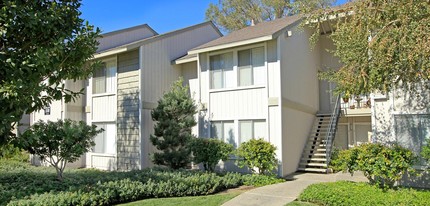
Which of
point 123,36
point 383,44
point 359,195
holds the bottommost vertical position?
point 359,195

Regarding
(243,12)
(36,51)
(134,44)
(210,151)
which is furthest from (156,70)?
(243,12)

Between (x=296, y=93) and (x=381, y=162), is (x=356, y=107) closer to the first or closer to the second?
(x=296, y=93)

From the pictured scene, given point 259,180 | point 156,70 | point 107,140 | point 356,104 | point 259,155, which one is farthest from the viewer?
point 107,140

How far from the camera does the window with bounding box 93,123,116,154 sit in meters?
16.4

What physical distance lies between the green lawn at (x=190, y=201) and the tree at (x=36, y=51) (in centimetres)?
375

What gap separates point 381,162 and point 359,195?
3.85 feet

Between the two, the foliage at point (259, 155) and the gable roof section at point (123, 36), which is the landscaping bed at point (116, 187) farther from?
the gable roof section at point (123, 36)

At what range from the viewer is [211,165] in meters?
12.7

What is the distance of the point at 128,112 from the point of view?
15648mm

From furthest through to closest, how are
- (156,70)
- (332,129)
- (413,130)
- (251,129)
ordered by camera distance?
1. (156,70)
2. (332,129)
3. (251,129)
4. (413,130)

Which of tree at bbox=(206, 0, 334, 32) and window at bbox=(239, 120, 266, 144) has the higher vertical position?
tree at bbox=(206, 0, 334, 32)

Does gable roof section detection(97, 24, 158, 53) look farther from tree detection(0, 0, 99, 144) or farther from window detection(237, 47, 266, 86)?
tree detection(0, 0, 99, 144)

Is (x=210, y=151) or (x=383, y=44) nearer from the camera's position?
(x=383, y=44)

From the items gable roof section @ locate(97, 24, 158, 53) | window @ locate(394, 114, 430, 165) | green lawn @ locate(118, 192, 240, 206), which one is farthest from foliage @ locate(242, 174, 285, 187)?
gable roof section @ locate(97, 24, 158, 53)
